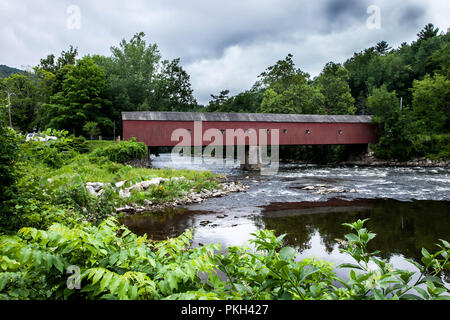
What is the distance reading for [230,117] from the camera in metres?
25.4

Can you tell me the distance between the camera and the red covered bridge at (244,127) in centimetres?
2325

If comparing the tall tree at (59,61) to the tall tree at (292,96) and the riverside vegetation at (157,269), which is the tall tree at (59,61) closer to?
the tall tree at (292,96)

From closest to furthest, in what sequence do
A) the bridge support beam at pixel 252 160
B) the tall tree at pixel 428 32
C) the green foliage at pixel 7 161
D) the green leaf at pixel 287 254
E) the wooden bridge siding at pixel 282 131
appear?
the green leaf at pixel 287 254 < the green foliage at pixel 7 161 < the wooden bridge siding at pixel 282 131 < the bridge support beam at pixel 252 160 < the tall tree at pixel 428 32

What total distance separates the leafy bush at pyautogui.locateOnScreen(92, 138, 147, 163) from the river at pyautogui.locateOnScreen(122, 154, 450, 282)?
369 inches

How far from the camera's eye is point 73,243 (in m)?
1.48

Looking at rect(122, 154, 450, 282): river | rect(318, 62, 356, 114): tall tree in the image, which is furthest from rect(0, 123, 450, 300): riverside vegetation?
rect(318, 62, 356, 114): tall tree

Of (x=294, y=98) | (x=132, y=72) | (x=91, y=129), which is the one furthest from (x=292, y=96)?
(x=91, y=129)

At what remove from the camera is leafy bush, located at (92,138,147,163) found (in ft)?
62.6

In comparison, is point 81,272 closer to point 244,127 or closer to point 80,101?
point 244,127

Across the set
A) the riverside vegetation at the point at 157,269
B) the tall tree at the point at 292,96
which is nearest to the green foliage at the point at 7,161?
the riverside vegetation at the point at 157,269

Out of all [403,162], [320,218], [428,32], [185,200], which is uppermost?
[428,32]

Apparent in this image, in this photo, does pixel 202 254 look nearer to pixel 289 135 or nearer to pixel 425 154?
pixel 289 135

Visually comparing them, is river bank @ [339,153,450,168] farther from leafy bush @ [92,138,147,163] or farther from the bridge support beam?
leafy bush @ [92,138,147,163]

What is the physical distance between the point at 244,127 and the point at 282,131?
Answer: 388 cm
